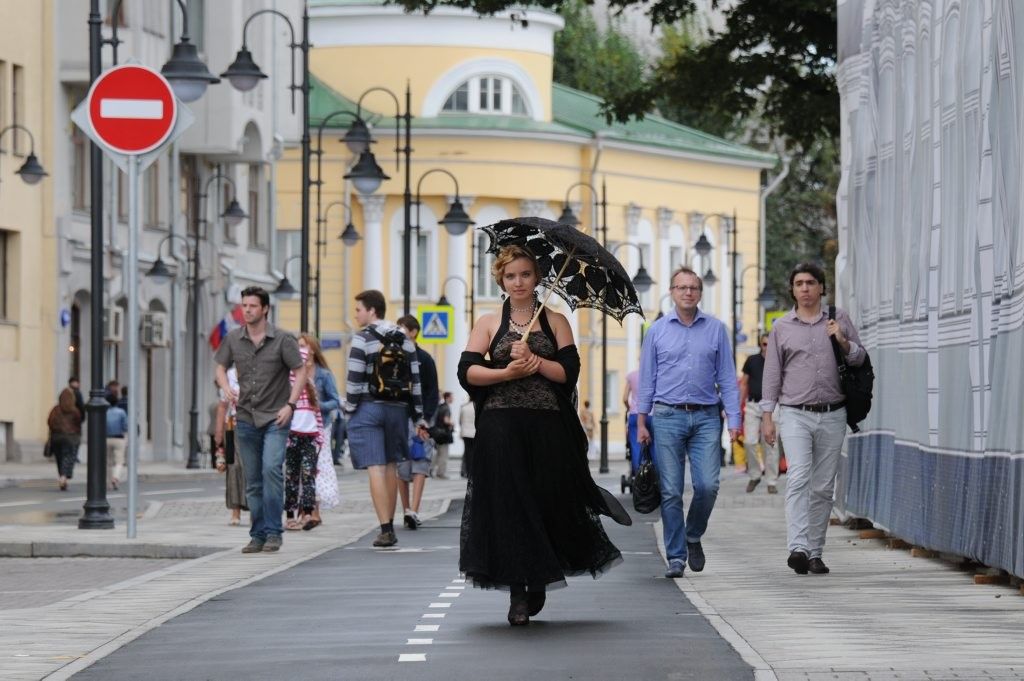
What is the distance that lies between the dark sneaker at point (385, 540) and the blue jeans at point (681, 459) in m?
3.84

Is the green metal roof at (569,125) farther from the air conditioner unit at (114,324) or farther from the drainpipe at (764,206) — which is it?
the air conditioner unit at (114,324)

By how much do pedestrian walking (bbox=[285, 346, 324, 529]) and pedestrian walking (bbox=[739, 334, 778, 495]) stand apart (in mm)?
7487

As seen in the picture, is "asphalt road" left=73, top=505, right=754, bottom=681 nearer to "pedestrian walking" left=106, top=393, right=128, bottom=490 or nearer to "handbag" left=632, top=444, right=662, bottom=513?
"handbag" left=632, top=444, right=662, bottom=513

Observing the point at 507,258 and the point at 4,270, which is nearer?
the point at 507,258

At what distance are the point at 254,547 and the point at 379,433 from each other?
1636 millimetres

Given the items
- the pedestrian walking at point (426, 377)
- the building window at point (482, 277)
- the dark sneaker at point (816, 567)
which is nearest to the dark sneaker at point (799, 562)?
the dark sneaker at point (816, 567)

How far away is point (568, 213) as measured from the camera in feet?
183

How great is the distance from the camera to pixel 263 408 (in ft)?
→ 61.2

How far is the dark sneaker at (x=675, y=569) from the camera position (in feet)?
51.5

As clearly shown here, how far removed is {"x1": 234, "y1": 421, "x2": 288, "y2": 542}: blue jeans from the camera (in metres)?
18.7

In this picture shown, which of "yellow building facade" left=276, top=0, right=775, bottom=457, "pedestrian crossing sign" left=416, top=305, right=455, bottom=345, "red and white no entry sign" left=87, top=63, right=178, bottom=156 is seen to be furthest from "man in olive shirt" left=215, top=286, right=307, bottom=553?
"yellow building facade" left=276, top=0, right=775, bottom=457

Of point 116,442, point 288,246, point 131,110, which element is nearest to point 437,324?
point 116,442

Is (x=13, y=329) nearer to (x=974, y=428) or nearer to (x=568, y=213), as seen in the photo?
(x=568, y=213)

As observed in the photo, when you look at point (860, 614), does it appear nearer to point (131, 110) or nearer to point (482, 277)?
point (131, 110)
